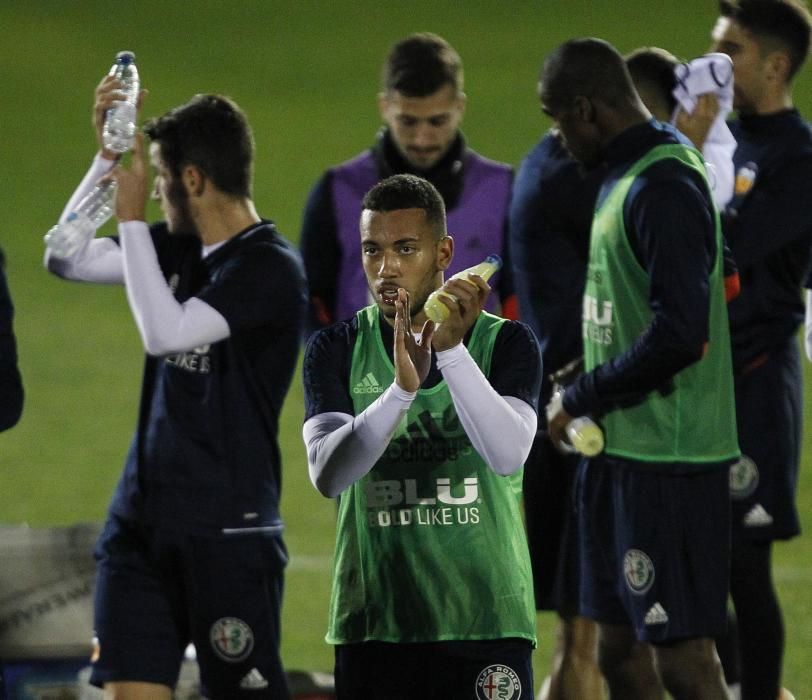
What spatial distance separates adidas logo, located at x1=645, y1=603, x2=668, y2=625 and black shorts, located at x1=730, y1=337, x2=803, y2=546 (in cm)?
90

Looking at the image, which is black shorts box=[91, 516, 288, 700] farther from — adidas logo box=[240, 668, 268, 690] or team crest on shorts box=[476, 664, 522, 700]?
team crest on shorts box=[476, 664, 522, 700]

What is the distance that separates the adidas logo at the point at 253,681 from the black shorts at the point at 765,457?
153 cm

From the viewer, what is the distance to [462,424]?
13.4ft

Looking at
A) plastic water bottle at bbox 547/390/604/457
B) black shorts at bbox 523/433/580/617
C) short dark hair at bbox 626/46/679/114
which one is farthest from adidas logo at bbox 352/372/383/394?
short dark hair at bbox 626/46/679/114

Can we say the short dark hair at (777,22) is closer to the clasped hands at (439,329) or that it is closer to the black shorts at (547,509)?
the black shorts at (547,509)

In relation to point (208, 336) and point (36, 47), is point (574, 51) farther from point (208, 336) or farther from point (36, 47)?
point (36, 47)

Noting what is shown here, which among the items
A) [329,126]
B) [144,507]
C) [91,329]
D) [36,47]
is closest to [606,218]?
[144,507]

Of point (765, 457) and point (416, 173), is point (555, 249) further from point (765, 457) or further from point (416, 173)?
point (765, 457)

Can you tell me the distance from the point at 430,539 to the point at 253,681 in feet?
3.81

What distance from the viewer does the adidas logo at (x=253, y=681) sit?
513cm

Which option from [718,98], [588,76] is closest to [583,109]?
[588,76]

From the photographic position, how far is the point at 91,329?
1216cm

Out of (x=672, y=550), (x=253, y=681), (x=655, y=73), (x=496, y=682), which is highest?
(x=655, y=73)

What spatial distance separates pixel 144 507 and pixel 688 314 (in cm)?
152
